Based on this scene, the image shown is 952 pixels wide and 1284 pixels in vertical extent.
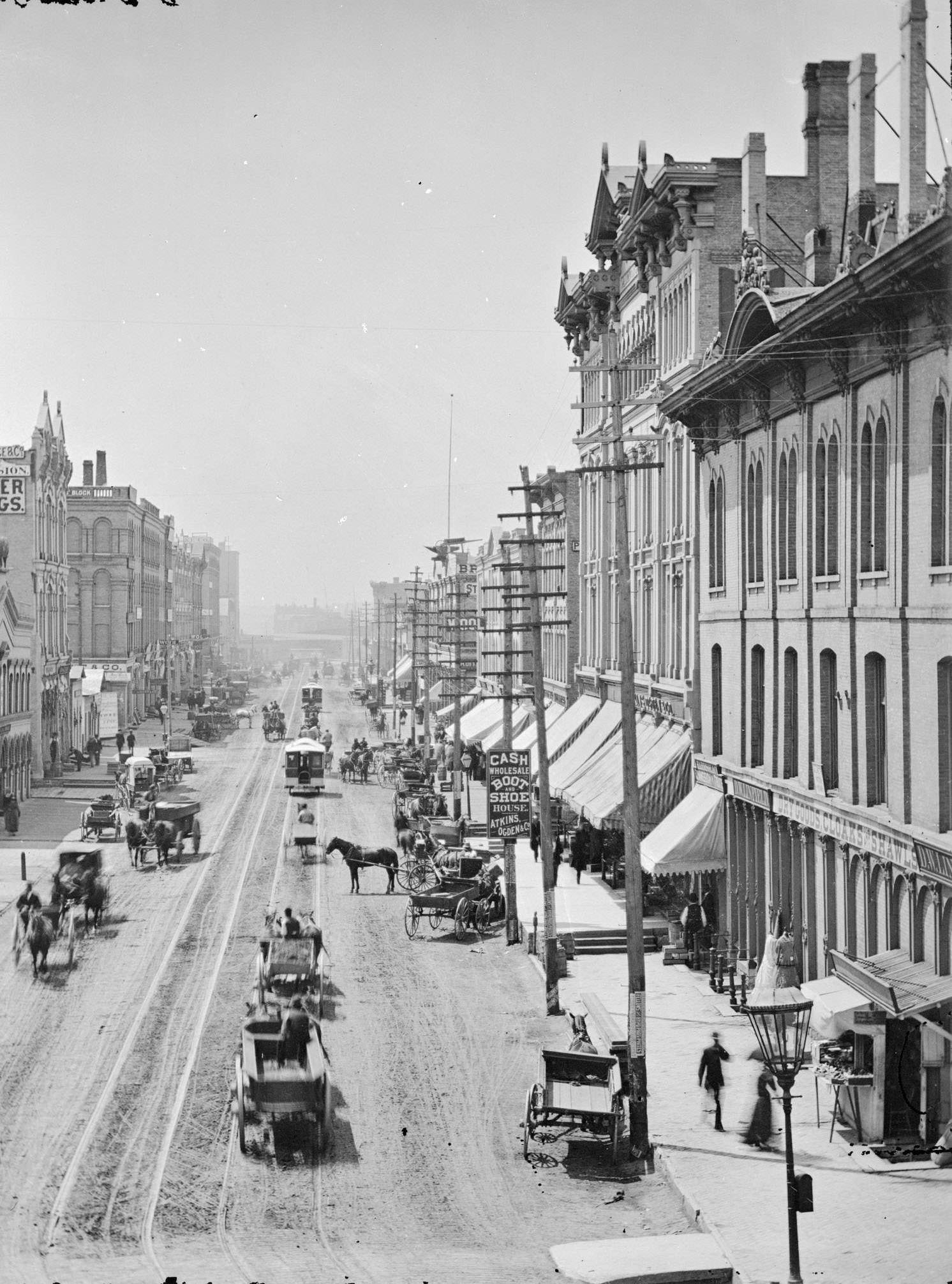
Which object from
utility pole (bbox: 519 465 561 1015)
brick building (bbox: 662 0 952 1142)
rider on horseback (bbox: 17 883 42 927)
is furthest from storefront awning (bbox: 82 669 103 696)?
brick building (bbox: 662 0 952 1142)

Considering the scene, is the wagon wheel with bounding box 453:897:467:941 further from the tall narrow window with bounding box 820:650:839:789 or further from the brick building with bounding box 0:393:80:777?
the brick building with bounding box 0:393:80:777

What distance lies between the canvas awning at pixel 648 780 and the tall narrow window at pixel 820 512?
31.3 ft

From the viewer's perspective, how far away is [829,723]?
24.0 meters

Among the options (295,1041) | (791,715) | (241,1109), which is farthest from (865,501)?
(241,1109)

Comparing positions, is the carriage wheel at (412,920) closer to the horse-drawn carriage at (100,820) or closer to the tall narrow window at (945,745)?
the tall narrow window at (945,745)

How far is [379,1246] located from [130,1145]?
14.4 feet

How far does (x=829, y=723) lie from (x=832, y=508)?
11.1 feet

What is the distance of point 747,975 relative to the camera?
90.9 feet

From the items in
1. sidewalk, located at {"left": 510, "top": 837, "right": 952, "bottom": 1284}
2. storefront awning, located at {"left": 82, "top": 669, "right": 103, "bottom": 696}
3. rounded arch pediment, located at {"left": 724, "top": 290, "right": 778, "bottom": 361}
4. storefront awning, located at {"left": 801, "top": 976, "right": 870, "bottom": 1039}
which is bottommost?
sidewalk, located at {"left": 510, "top": 837, "right": 952, "bottom": 1284}

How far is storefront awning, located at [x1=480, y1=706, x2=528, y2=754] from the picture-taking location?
192 feet

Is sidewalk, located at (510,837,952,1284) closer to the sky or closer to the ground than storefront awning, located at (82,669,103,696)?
closer to the ground

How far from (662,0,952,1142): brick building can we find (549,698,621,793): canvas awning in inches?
458

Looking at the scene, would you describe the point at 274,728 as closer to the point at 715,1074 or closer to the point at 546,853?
the point at 546,853

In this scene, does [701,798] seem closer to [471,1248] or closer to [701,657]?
[701,657]
